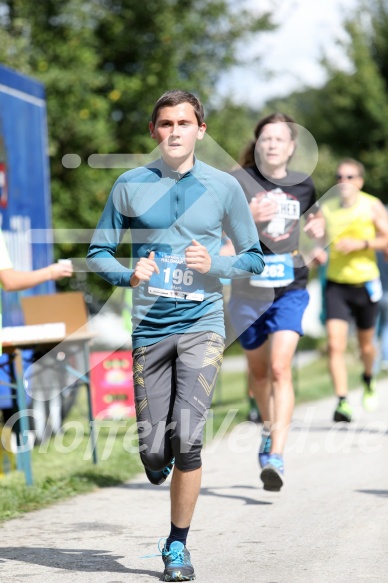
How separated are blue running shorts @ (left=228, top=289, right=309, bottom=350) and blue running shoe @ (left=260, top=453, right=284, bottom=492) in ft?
2.91

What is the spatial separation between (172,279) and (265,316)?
101 inches

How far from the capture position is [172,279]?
4.89 meters

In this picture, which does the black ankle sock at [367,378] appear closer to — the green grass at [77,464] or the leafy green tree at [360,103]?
the green grass at [77,464]

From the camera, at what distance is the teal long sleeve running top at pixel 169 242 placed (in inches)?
193

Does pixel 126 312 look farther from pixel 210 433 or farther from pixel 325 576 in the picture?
pixel 325 576

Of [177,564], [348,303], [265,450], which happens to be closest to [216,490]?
[265,450]

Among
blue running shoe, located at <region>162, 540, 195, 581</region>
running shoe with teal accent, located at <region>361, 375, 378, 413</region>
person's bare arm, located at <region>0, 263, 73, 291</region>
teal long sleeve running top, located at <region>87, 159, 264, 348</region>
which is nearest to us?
blue running shoe, located at <region>162, 540, 195, 581</region>

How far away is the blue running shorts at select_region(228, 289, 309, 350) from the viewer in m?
7.29

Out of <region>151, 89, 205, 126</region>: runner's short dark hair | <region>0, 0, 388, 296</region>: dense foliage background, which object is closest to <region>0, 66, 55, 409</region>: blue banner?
<region>151, 89, 205, 126</region>: runner's short dark hair

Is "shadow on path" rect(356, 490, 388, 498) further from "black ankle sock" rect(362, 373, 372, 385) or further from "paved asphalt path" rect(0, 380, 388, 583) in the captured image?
"black ankle sock" rect(362, 373, 372, 385)

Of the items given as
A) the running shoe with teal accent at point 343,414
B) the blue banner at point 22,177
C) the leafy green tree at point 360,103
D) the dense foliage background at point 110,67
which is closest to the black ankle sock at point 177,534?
the blue banner at point 22,177

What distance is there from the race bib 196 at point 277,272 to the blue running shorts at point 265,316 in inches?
3.5

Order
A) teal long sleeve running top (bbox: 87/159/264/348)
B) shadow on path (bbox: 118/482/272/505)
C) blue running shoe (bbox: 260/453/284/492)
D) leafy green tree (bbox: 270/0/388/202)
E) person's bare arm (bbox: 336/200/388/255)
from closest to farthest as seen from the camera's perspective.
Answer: teal long sleeve running top (bbox: 87/159/264/348) < blue running shoe (bbox: 260/453/284/492) < shadow on path (bbox: 118/482/272/505) < person's bare arm (bbox: 336/200/388/255) < leafy green tree (bbox: 270/0/388/202)

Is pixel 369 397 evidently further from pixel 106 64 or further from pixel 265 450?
pixel 106 64
